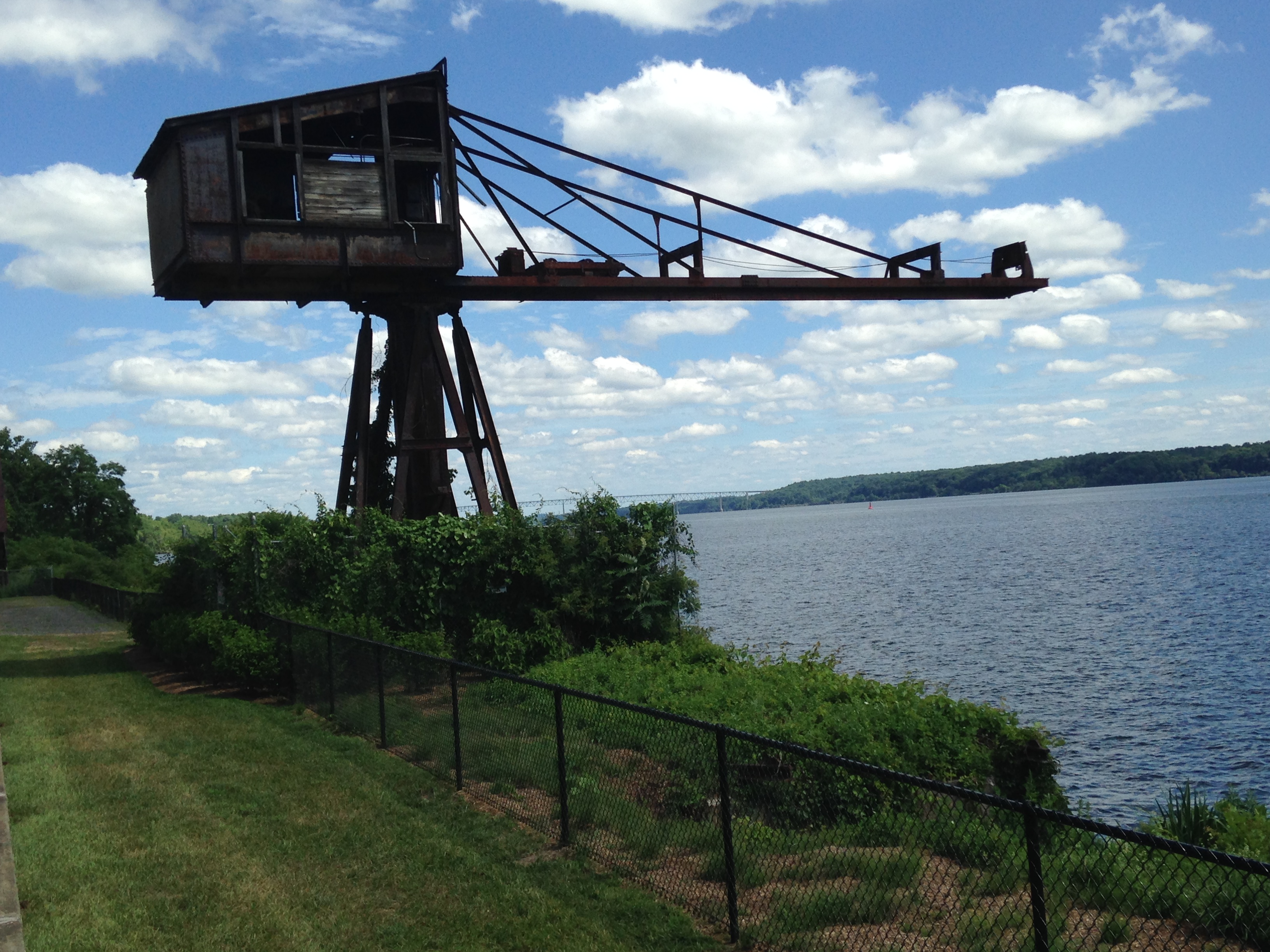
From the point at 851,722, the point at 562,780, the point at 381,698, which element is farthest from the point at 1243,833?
the point at 381,698

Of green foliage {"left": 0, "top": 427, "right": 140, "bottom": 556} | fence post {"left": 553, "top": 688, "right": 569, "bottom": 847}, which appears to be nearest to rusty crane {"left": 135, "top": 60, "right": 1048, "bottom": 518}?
fence post {"left": 553, "top": 688, "right": 569, "bottom": 847}

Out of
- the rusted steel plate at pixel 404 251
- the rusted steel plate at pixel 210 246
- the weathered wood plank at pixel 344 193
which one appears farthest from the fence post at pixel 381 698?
the weathered wood plank at pixel 344 193

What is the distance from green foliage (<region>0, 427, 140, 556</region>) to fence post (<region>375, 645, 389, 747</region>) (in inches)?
3532

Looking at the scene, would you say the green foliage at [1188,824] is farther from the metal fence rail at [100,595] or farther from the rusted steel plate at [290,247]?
the metal fence rail at [100,595]

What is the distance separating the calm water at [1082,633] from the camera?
23.2 m

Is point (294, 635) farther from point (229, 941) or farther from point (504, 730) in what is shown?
point (229, 941)

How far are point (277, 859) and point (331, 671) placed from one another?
6.58 meters

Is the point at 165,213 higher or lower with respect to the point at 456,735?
higher

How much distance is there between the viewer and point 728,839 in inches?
299

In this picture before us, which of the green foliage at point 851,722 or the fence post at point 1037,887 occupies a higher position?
the fence post at point 1037,887

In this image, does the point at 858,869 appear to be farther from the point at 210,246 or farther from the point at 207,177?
the point at 207,177

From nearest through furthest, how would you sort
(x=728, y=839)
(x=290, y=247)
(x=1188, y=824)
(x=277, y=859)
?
(x=728, y=839)
(x=277, y=859)
(x=1188, y=824)
(x=290, y=247)

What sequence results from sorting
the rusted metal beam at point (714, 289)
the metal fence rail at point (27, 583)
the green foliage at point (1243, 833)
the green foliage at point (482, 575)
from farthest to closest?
1. the metal fence rail at point (27, 583)
2. the rusted metal beam at point (714, 289)
3. the green foliage at point (482, 575)
4. the green foliage at point (1243, 833)

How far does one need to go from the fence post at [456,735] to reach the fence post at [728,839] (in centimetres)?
467
